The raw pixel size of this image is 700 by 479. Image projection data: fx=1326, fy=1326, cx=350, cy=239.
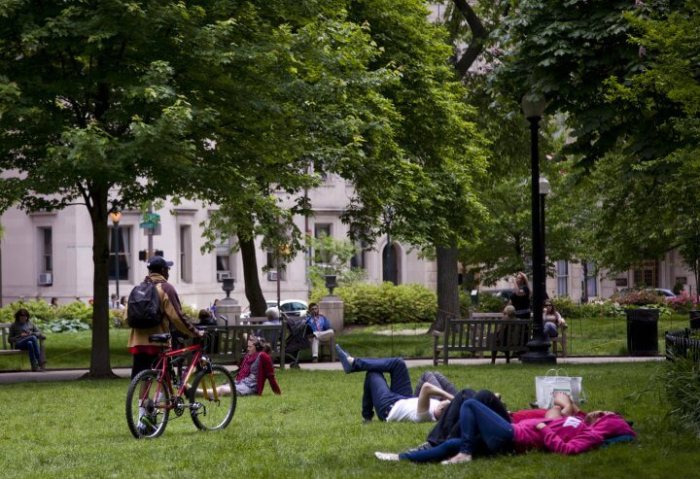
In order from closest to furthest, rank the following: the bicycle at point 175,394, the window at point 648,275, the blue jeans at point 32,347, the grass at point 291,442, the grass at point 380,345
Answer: the grass at point 291,442 < the bicycle at point 175,394 < the blue jeans at point 32,347 < the grass at point 380,345 < the window at point 648,275

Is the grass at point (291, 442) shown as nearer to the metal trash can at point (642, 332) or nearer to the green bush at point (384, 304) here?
the metal trash can at point (642, 332)

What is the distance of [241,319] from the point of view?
33344mm

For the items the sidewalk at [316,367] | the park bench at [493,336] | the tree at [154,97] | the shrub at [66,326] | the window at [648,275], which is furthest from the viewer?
the window at [648,275]

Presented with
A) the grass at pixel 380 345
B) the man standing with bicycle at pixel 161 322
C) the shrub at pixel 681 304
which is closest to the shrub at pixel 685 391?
the man standing with bicycle at pixel 161 322

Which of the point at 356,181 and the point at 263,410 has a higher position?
the point at 356,181

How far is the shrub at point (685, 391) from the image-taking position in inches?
475

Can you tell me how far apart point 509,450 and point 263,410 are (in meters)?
5.75

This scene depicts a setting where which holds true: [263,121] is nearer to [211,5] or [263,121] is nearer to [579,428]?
[211,5]

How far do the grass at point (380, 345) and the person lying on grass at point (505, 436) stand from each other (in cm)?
1798

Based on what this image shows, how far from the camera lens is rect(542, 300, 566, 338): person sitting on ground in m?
26.8

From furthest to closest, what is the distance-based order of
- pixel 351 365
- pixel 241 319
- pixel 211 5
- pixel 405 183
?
1. pixel 241 319
2. pixel 405 183
3. pixel 211 5
4. pixel 351 365

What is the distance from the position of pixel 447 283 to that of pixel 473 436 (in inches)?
1090

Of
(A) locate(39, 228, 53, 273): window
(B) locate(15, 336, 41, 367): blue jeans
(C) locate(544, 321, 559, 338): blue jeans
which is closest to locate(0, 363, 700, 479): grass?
(C) locate(544, 321, 559, 338): blue jeans

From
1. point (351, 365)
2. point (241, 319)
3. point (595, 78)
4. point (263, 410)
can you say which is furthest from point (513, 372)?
point (241, 319)
